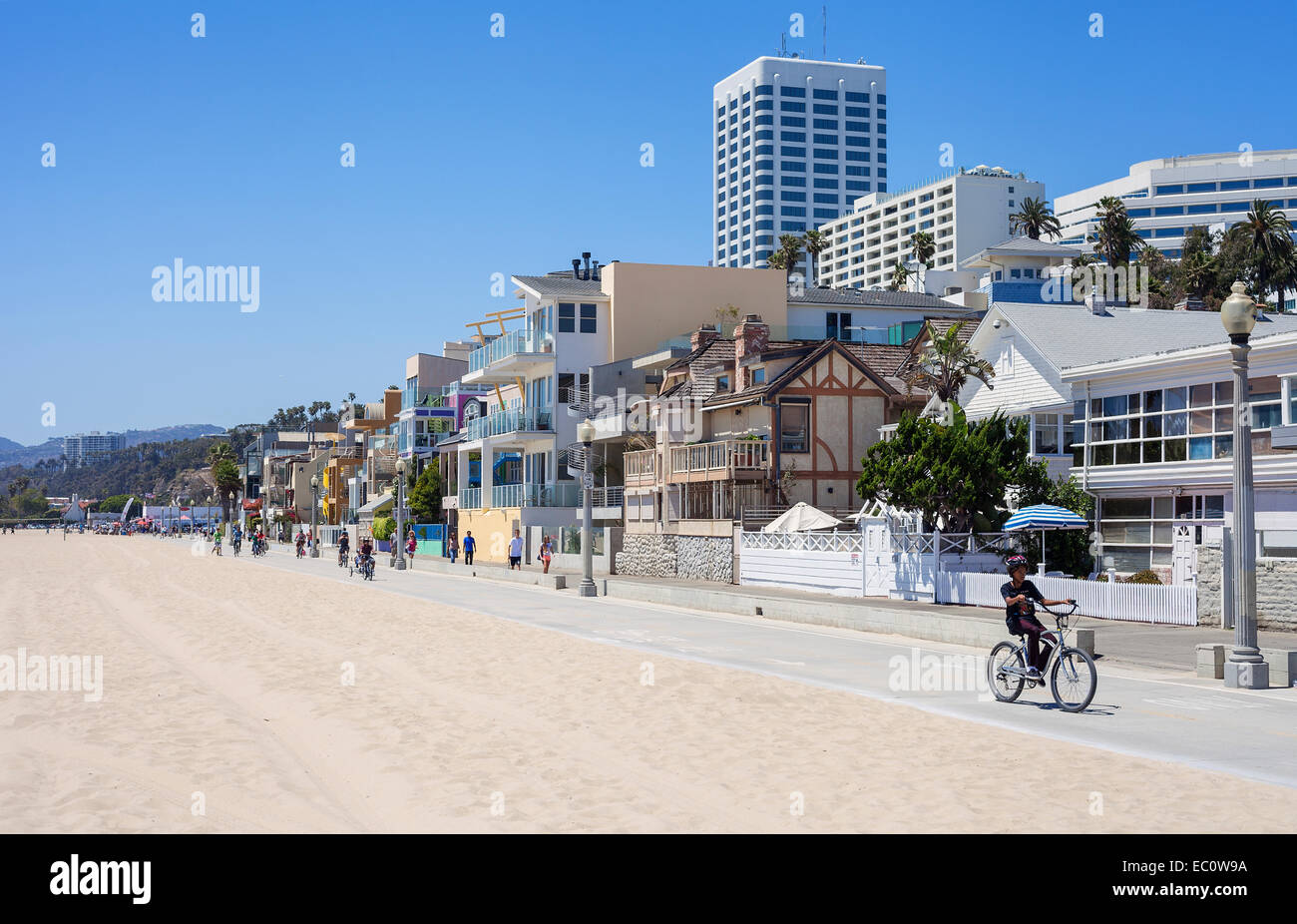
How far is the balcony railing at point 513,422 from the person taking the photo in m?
63.9

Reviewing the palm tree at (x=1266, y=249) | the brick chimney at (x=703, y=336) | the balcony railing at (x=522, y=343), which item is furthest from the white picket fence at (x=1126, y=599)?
the palm tree at (x=1266, y=249)

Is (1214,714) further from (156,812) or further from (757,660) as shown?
(156,812)

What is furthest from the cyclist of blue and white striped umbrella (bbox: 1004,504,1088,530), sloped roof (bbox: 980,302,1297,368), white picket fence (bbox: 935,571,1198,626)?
sloped roof (bbox: 980,302,1297,368)

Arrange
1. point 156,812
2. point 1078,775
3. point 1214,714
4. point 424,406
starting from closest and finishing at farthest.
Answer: point 156,812 → point 1078,775 → point 1214,714 → point 424,406

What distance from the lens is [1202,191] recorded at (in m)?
150

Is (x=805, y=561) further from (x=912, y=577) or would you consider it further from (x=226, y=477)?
(x=226, y=477)

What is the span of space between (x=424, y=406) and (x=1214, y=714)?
265ft

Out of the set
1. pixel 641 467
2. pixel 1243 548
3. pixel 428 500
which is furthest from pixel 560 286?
pixel 1243 548

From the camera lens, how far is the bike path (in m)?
11.9

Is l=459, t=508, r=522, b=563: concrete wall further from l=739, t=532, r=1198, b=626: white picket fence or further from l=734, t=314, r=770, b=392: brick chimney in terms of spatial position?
l=739, t=532, r=1198, b=626: white picket fence

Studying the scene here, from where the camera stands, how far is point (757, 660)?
19.4 m

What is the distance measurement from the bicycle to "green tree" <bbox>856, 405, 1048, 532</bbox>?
16.6m

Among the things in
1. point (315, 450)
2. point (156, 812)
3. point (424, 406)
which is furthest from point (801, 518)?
point (315, 450)
